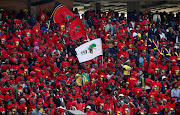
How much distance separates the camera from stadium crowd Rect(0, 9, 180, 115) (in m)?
13.8

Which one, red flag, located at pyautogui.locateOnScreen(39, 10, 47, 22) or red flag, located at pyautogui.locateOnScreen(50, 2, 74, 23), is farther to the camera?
red flag, located at pyautogui.locateOnScreen(39, 10, 47, 22)

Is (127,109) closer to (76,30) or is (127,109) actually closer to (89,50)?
(89,50)

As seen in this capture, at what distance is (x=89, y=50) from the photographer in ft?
55.4

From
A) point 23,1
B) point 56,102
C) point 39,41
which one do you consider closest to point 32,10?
point 23,1

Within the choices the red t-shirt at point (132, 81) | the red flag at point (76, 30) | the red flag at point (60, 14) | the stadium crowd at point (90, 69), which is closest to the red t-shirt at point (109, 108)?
the stadium crowd at point (90, 69)

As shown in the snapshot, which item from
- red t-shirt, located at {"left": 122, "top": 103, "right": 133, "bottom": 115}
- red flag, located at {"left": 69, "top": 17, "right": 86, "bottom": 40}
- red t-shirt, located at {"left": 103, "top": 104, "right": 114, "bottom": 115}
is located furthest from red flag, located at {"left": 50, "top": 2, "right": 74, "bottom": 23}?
red t-shirt, located at {"left": 122, "top": 103, "right": 133, "bottom": 115}

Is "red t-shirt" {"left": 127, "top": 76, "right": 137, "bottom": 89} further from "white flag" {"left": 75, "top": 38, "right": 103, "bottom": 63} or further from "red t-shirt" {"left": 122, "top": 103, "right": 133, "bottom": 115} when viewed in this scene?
"white flag" {"left": 75, "top": 38, "right": 103, "bottom": 63}

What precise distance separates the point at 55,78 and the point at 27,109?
2272 mm

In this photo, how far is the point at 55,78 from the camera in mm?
15430

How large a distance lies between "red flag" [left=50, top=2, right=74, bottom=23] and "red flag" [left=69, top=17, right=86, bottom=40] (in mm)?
446

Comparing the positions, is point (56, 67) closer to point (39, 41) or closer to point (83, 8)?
point (39, 41)

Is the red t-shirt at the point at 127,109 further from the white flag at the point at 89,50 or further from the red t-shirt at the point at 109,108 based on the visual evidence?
the white flag at the point at 89,50

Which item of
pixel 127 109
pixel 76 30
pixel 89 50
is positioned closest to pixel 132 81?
pixel 127 109

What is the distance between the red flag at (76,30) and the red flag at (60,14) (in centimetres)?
45
